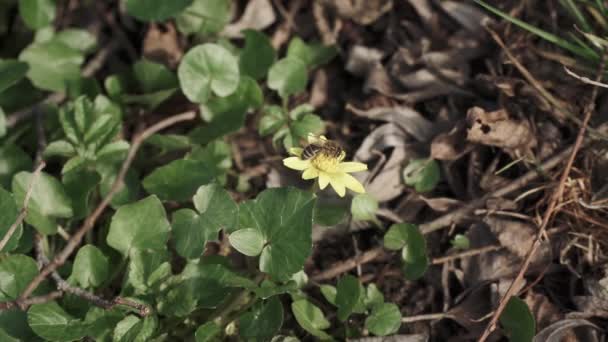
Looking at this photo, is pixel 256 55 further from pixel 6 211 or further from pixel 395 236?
pixel 6 211

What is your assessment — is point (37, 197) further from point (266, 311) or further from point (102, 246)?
point (266, 311)

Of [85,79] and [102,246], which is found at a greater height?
[85,79]

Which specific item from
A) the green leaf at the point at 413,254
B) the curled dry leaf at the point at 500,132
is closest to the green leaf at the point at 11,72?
the green leaf at the point at 413,254

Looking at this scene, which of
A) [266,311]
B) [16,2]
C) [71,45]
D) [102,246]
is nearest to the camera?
[266,311]

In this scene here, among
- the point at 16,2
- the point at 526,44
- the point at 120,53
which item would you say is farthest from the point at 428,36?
the point at 16,2

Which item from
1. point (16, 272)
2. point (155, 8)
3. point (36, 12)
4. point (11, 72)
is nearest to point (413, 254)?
point (16, 272)

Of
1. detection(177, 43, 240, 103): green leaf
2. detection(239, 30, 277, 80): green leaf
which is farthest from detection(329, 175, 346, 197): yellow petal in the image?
detection(239, 30, 277, 80): green leaf
